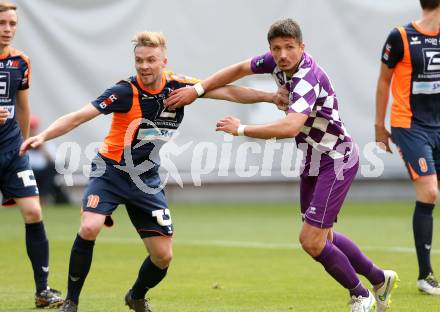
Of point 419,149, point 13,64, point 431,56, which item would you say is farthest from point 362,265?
point 13,64

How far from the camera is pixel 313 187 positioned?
7.01 metres

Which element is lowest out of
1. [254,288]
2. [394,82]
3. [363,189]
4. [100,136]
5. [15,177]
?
[363,189]

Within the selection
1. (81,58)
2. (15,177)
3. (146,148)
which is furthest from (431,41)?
(81,58)

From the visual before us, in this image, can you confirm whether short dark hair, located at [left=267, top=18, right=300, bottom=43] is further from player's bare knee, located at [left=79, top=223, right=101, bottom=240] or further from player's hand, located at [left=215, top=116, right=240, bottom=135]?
player's bare knee, located at [left=79, top=223, right=101, bottom=240]

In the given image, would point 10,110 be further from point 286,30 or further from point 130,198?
point 286,30

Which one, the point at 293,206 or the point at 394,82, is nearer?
the point at 394,82

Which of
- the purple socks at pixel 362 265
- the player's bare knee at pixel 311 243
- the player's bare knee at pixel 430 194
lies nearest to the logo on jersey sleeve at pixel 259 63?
the player's bare knee at pixel 311 243

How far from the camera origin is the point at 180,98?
23.1ft

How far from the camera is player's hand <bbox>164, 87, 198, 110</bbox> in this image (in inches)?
278

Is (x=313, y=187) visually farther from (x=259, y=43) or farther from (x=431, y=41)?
(x=259, y=43)

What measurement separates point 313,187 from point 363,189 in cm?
1103

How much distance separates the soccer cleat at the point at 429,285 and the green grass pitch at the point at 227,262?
0.08 meters

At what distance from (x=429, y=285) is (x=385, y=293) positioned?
3.06ft

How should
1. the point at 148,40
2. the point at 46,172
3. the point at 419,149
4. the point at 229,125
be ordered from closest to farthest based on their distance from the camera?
the point at 229,125
the point at 148,40
the point at 419,149
the point at 46,172
